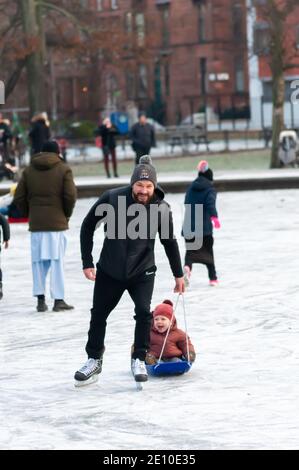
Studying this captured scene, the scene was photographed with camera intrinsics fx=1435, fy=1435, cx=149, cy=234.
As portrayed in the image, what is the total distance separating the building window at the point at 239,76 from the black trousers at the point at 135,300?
66987mm

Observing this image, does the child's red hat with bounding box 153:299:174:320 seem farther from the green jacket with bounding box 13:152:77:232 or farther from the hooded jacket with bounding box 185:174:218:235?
the hooded jacket with bounding box 185:174:218:235

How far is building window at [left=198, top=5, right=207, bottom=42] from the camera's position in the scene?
76750mm

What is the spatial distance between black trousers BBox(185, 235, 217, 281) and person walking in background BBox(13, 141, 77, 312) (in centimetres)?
206

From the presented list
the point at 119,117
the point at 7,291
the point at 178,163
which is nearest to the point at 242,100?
the point at 119,117

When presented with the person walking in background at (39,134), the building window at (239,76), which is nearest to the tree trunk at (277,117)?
the person walking in background at (39,134)

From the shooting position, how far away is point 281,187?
28391 mm

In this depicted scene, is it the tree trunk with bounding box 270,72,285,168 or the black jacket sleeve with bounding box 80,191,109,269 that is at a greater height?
the black jacket sleeve with bounding box 80,191,109,269

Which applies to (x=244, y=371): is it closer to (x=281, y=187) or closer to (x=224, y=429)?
(x=224, y=429)

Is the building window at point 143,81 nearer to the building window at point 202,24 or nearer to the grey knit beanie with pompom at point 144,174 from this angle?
the building window at point 202,24

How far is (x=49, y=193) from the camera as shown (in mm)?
13133

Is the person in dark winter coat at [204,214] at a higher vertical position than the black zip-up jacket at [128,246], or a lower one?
lower

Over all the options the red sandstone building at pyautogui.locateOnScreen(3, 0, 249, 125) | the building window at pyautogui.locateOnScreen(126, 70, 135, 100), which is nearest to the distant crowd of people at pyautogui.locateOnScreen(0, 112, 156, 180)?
the red sandstone building at pyautogui.locateOnScreen(3, 0, 249, 125)

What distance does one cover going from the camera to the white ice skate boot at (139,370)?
943 centimetres

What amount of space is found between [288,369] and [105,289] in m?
1.43
